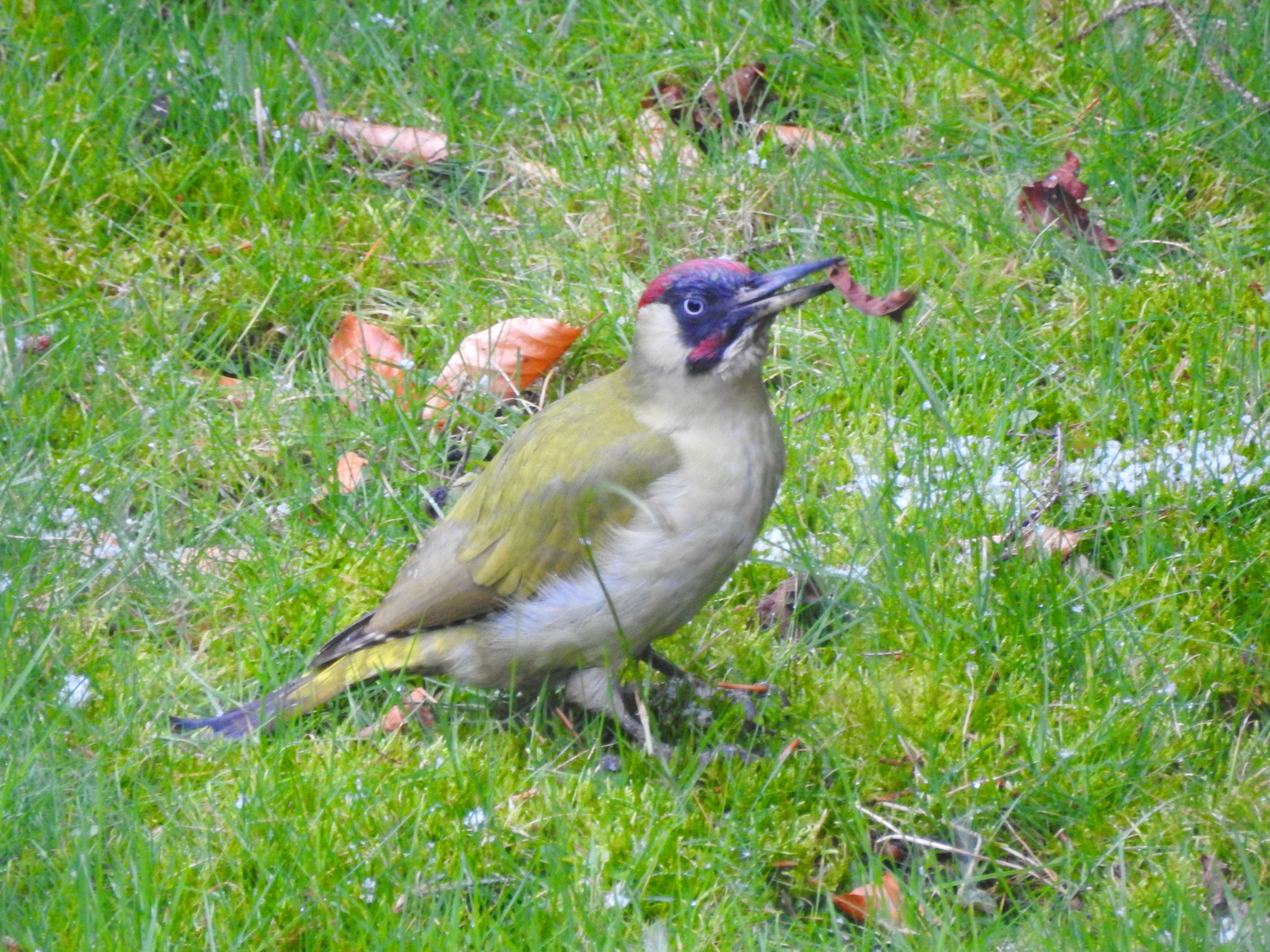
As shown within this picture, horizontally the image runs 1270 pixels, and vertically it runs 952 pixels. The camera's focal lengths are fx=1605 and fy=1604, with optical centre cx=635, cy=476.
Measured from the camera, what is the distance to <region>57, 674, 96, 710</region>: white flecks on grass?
340 centimetres

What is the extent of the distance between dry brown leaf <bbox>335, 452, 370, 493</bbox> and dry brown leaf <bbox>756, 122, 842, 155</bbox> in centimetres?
167

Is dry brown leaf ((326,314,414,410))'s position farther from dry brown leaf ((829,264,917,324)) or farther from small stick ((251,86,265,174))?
dry brown leaf ((829,264,917,324))

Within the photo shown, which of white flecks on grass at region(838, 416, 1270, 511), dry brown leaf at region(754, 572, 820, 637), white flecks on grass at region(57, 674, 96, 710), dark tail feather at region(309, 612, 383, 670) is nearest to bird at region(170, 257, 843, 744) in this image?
dark tail feather at region(309, 612, 383, 670)

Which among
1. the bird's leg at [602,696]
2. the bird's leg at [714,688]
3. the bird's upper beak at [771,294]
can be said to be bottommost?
the bird's leg at [714,688]

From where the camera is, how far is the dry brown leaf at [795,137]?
4922mm

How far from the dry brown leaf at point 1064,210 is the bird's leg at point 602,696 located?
1.92m

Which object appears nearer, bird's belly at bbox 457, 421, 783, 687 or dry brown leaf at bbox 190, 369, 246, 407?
bird's belly at bbox 457, 421, 783, 687

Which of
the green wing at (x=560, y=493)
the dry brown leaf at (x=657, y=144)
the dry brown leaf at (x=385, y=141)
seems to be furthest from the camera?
the dry brown leaf at (x=385, y=141)

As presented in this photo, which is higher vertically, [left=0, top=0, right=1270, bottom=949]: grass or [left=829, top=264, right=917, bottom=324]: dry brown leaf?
[left=829, top=264, right=917, bottom=324]: dry brown leaf

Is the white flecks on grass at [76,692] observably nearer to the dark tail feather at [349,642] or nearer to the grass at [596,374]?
the grass at [596,374]

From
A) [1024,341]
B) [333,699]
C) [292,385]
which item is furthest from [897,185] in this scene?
[333,699]

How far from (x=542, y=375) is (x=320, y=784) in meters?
1.67

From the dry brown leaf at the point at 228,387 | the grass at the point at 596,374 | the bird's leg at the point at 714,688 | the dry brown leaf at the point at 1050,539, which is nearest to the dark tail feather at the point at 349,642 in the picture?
the grass at the point at 596,374

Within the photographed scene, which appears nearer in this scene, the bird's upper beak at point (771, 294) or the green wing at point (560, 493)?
the bird's upper beak at point (771, 294)
